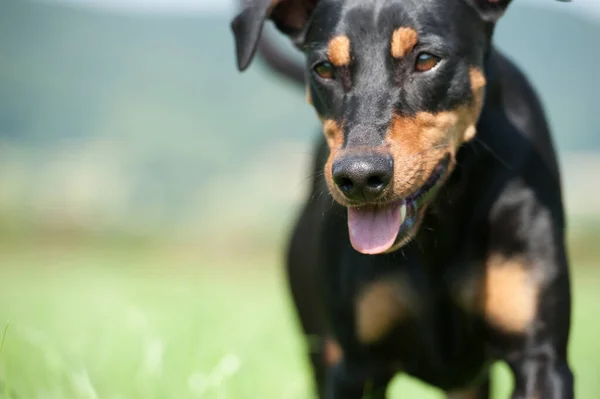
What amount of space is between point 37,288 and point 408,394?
5831mm

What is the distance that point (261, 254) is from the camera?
16266mm

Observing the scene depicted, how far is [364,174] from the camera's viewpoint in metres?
3.29

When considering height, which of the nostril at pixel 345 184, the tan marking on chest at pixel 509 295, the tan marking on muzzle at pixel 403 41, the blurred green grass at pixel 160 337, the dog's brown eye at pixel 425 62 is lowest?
the blurred green grass at pixel 160 337

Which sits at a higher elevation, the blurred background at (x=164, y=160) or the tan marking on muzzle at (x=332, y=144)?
the tan marking on muzzle at (x=332, y=144)

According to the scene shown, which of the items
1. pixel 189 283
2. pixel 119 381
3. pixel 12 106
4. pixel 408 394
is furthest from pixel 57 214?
pixel 119 381

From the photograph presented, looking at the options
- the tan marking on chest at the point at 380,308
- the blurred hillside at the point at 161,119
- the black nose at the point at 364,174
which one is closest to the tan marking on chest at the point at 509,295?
the tan marking on chest at the point at 380,308

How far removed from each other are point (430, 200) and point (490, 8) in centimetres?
81

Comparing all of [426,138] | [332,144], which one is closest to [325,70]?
[332,144]

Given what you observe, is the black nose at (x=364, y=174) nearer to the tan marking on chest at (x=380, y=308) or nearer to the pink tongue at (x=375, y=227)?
the pink tongue at (x=375, y=227)

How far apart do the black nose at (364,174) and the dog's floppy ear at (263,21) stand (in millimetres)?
887

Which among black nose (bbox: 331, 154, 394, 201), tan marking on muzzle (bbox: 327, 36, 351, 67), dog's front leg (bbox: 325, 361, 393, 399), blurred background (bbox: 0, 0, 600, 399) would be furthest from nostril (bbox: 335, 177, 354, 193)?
blurred background (bbox: 0, 0, 600, 399)

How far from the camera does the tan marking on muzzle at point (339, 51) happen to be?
3.63 metres

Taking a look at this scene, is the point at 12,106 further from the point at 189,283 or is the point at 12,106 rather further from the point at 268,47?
the point at 268,47

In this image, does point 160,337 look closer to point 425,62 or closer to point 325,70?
point 325,70
